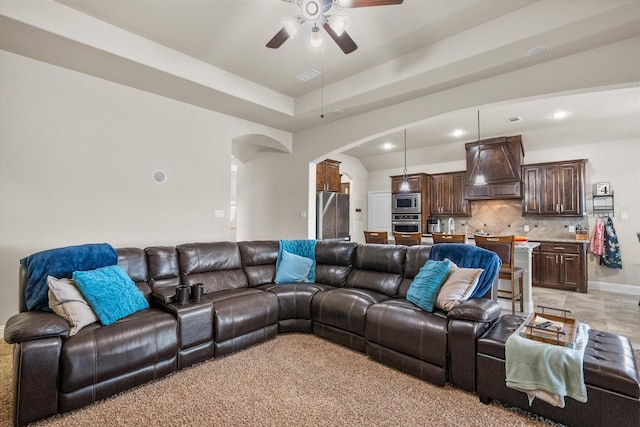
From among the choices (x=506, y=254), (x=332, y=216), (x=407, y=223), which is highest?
(x=332, y=216)

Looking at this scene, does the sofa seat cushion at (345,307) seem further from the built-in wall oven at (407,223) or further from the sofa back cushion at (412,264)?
the built-in wall oven at (407,223)

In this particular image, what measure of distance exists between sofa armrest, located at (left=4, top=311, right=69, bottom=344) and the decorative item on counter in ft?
24.7

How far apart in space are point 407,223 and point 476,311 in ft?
17.6

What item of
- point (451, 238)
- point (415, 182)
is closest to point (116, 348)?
point (451, 238)

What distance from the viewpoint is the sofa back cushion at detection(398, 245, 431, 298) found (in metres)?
3.09

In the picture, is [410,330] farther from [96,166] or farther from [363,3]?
[96,166]

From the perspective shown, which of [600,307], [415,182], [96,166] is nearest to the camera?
[96,166]

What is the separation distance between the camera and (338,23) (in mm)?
2467

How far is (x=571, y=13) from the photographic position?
2600 millimetres

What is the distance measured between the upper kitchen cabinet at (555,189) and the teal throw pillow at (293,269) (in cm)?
497

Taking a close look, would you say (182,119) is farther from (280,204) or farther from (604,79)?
(604,79)

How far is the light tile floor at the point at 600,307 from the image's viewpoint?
3566 millimetres

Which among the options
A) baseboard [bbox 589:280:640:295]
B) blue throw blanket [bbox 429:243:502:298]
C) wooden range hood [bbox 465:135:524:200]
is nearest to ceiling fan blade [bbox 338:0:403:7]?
blue throw blanket [bbox 429:243:502:298]

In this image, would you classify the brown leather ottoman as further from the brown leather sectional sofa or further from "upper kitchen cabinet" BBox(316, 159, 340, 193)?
"upper kitchen cabinet" BBox(316, 159, 340, 193)
